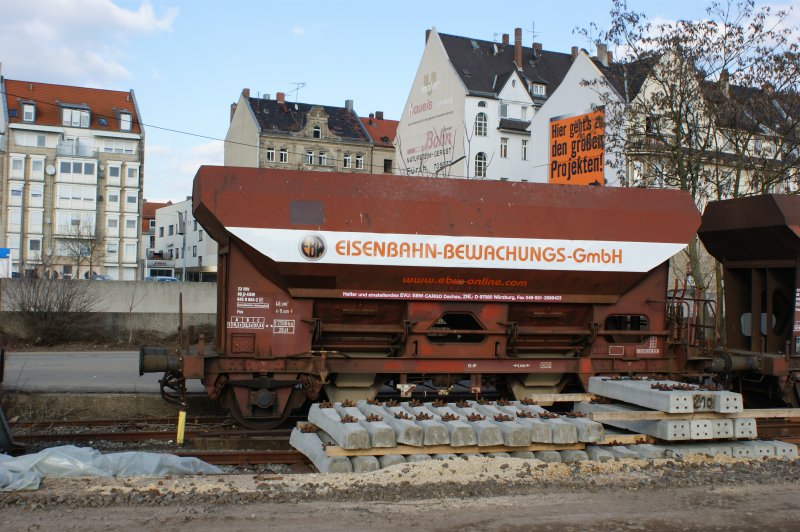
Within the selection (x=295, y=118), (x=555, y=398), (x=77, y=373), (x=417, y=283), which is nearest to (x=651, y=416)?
(x=555, y=398)

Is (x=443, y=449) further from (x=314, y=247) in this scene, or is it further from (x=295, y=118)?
(x=295, y=118)

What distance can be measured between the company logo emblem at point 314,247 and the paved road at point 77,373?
16.1 ft

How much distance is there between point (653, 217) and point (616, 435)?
4.01m

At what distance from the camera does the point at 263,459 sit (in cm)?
921

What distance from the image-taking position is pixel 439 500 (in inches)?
280

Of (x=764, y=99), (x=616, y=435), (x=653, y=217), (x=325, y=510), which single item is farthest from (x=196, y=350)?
(x=764, y=99)

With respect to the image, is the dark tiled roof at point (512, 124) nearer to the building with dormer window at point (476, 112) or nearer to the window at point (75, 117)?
the building with dormer window at point (476, 112)

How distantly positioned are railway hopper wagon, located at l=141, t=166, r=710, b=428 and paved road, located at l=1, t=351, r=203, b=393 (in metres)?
3.48

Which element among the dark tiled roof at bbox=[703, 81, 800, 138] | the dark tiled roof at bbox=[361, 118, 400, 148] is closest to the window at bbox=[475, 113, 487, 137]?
the dark tiled roof at bbox=[361, 118, 400, 148]

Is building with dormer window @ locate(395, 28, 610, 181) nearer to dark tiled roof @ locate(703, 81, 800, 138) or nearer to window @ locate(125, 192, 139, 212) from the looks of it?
window @ locate(125, 192, 139, 212)

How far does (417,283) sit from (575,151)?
33629mm

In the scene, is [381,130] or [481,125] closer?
[481,125]

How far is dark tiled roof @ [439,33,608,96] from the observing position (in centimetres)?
5225

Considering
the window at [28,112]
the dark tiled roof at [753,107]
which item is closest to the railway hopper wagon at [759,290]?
the dark tiled roof at [753,107]
